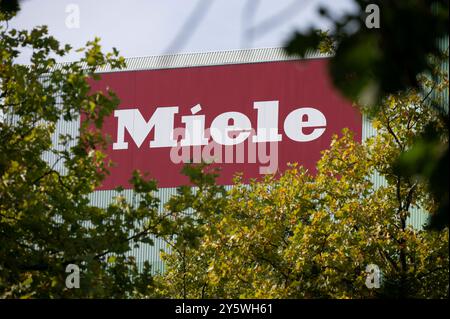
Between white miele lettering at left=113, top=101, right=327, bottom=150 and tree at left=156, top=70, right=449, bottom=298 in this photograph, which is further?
white miele lettering at left=113, top=101, right=327, bottom=150

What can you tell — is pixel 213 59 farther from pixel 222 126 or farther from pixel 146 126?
pixel 146 126

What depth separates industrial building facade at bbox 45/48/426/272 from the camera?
48.7 meters

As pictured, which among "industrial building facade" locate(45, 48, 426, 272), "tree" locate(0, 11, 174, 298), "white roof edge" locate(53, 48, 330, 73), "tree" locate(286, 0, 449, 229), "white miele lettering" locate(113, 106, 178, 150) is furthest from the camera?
"white miele lettering" locate(113, 106, 178, 150)

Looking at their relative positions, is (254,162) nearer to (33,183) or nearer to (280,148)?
(280,148)

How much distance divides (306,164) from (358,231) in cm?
3072

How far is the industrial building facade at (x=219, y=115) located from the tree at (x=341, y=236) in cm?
2859

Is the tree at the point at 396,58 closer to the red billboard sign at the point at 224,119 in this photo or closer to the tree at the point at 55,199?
the tree at the point at 55,199

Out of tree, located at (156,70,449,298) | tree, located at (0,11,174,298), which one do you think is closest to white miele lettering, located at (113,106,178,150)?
tree, located at (156,70,449,298)

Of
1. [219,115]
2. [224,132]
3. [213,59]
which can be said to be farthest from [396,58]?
[219,115]

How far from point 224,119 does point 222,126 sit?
16.7 inches

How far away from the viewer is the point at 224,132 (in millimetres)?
50094

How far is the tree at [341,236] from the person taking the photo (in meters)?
16.1

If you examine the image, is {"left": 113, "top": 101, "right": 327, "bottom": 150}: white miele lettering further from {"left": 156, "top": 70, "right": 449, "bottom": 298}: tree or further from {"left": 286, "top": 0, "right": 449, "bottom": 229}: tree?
{"left": 286, "top": 0, "right": 449, "bottom": 229}: tree

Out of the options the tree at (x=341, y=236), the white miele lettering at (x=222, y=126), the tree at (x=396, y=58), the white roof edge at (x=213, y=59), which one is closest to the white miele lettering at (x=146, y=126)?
the white miele lettering at (x=222, y=126)
